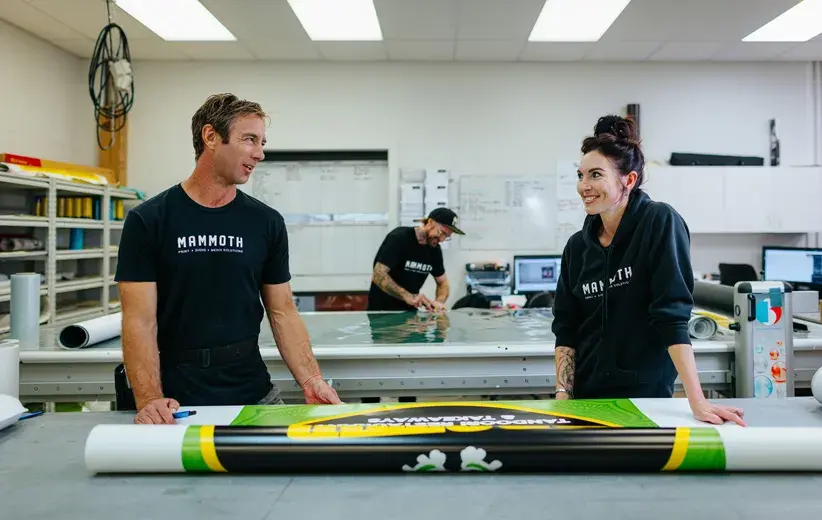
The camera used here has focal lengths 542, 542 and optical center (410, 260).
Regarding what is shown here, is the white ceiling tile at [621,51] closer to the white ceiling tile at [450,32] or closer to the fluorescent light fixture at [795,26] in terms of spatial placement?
the white ceiling tile at [450,32]

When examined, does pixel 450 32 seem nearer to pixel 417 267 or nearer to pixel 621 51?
pixel 621 51

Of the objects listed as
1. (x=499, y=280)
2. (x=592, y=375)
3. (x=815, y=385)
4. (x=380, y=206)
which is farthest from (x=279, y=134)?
(x=815, y=385)

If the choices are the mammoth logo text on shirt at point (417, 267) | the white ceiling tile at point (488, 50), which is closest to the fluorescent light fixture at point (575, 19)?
the white ceiling tile at point (488, 50)

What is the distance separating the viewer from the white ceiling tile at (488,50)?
4.38 metres

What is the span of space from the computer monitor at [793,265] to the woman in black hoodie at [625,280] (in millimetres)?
3603

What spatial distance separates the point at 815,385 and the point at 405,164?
3.97 meters

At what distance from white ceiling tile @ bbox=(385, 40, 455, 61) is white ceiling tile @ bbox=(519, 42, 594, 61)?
2.11 ft

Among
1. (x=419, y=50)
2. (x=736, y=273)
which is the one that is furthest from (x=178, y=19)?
(x=736, y=273)

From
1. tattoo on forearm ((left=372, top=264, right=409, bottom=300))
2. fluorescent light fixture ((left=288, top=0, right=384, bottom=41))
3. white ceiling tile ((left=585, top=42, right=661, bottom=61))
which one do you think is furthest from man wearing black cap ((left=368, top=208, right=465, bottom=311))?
white ceiling tile ((left=585, top=42, right=661, bottom=61))

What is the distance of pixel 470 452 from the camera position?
86 centimetres

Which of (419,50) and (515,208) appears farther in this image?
(515,208)

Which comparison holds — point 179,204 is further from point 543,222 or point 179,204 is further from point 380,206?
point 543,222

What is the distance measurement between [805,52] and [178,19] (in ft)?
16.8

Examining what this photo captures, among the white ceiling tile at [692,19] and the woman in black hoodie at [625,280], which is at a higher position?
the white ceiling tile at [692,19]
